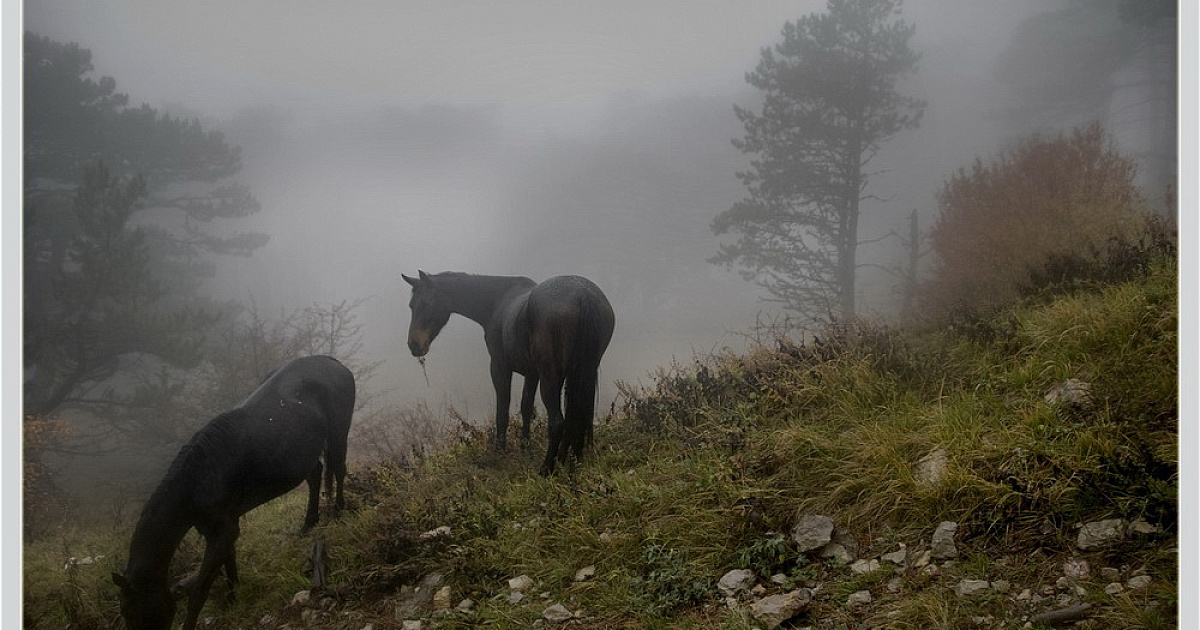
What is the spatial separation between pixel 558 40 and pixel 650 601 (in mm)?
2995

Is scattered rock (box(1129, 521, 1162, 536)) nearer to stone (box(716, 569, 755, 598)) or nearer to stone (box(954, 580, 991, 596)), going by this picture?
stone (box(954, 580, 991, 596))

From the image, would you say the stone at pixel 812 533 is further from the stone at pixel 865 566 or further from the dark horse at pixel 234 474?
the dark horse at pixel 234 474

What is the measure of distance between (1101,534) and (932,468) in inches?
24.0

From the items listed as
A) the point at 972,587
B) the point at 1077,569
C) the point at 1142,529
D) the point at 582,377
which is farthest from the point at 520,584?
the point at 1142,529

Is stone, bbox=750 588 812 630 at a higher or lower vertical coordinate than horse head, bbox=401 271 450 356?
lower

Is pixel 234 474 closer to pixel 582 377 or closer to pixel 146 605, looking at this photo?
pixel 146 605

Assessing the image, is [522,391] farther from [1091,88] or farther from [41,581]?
[1091,88]

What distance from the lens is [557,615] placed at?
313cm

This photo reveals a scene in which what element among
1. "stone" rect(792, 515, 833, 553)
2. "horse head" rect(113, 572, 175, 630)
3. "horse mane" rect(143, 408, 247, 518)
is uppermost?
"horse mane" rect(143, 408, 247, 518)

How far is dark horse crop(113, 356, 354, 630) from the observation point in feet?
11.2

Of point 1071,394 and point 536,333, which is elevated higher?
point 536,333

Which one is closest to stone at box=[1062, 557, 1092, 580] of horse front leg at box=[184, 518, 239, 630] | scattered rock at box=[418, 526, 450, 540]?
scattered rock at box=[418, 526, 450, 540]

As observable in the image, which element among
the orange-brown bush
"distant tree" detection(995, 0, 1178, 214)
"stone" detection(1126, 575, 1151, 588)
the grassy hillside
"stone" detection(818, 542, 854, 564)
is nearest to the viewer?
"stone" detection(1126, 575, 1151, 588)

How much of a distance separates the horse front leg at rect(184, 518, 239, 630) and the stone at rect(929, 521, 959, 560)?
3.10 metres
